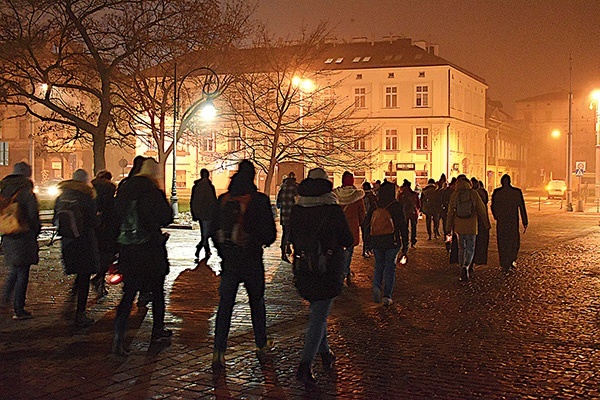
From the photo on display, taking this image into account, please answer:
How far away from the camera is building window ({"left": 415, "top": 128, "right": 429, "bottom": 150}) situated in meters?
66.9

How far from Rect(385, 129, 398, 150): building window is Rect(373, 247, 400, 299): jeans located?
5676cm

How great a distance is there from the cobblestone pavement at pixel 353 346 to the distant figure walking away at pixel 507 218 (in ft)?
4.32

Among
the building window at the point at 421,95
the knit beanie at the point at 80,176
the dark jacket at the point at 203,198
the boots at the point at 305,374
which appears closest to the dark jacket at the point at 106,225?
the knit beanie at the point at 80,176

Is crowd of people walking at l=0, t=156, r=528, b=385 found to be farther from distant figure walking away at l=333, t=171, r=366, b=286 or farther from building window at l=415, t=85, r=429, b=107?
building window at l=415, t=85, r=429, b=107

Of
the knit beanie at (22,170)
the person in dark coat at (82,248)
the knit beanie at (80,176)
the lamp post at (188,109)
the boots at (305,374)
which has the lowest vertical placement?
the boots at (305,374)

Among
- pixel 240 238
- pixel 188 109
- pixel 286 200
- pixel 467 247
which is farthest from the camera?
pixel 188 109

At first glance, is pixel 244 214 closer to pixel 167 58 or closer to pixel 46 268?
pixel 46 268

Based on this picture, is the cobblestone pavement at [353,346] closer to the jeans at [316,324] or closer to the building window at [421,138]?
the jeans at [316,324]

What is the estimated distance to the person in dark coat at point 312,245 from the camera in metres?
7.14

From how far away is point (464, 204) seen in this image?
46.9 ft

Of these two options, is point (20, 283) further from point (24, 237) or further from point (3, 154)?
point (3, 154)

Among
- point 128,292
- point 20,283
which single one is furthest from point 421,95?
point 128,292

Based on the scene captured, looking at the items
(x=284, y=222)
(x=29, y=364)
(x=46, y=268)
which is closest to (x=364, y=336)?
(x=29, y=364)

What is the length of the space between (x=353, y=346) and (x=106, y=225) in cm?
418
